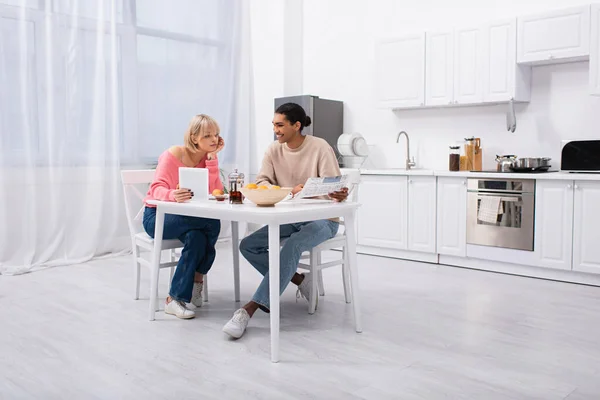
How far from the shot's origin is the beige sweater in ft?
10.5

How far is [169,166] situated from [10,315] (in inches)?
46.7

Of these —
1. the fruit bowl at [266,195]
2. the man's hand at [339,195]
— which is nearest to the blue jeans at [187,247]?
the fruit bowl at [266,195]

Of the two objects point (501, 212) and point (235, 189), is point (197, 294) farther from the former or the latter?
point (501, 212)

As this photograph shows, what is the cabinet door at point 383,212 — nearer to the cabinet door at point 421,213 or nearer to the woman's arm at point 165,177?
the cabinet door at point 421,213

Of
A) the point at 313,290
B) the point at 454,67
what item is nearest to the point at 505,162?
the point at 454,67

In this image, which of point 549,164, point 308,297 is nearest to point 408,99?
point 549,164

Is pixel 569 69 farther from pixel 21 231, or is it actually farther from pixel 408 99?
pixel 21 231

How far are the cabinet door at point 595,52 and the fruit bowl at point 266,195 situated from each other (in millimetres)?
2659

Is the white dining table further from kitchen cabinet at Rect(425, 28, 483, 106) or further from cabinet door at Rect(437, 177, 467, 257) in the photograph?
kitchen cabinet at Rect(425, 28, 483, 106)

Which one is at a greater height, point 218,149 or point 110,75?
point 110,75

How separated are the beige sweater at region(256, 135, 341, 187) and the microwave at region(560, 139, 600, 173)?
193 centimetres

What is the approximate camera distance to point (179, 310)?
3145 millimetres

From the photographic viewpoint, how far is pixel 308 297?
3283 millimetres

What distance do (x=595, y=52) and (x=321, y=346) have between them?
2904 mm
